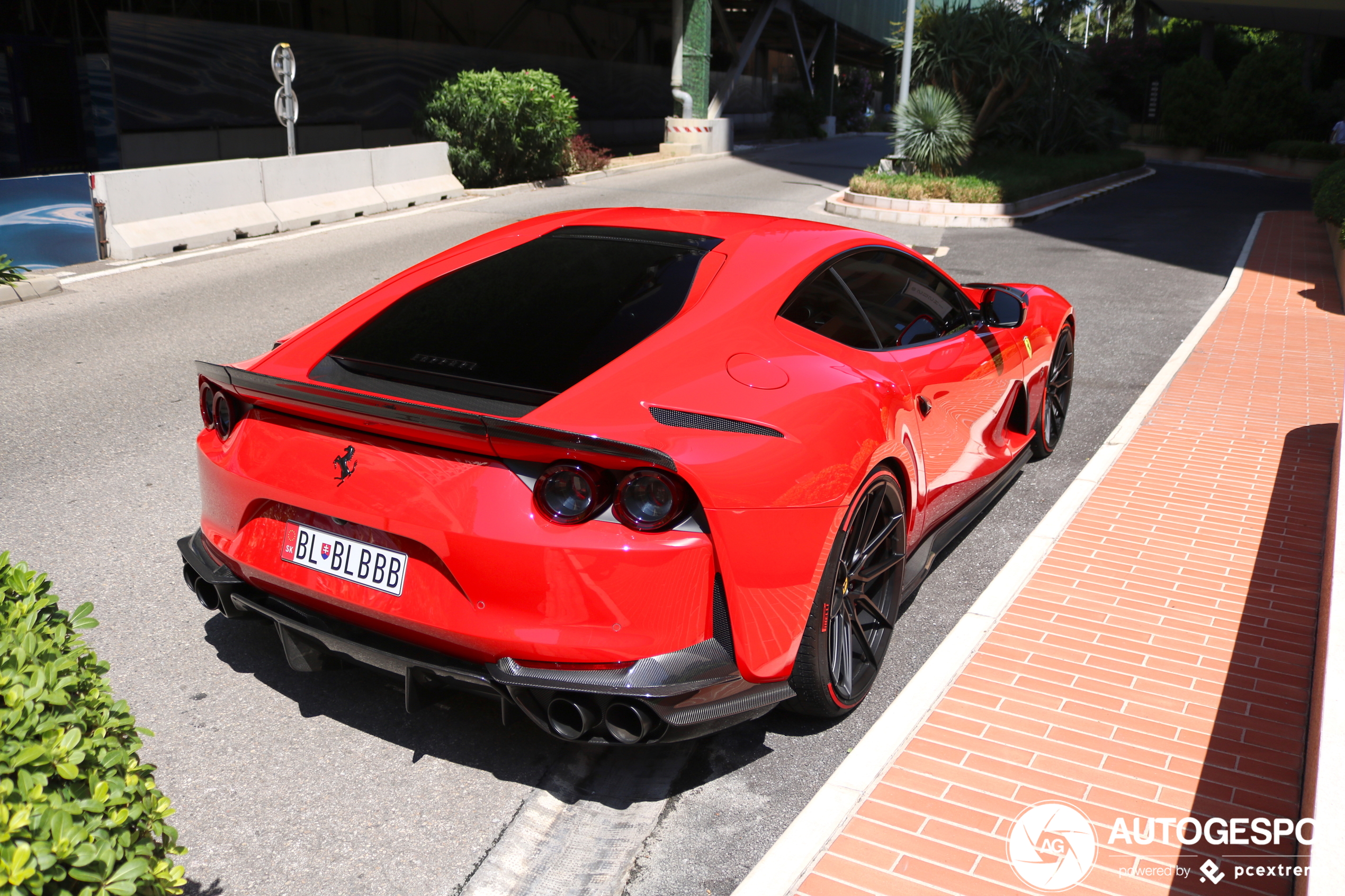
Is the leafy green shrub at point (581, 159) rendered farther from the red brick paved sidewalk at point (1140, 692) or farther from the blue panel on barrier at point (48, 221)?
the red brick paved sidewalk at point (1140, 692)

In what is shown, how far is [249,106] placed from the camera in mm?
25781

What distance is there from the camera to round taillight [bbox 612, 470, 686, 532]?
2.83 metres

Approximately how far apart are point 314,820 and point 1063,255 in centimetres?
1496

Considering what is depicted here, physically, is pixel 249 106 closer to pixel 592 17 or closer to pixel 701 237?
pixel 592 17

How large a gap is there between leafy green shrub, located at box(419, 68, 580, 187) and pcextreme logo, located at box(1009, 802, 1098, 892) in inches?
771

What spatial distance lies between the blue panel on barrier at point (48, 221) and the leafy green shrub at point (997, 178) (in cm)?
1401

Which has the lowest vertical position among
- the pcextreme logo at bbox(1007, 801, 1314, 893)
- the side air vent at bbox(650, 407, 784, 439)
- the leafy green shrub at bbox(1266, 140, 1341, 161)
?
the pcextreme logo at bbox(1007, 801, 1314, 893)

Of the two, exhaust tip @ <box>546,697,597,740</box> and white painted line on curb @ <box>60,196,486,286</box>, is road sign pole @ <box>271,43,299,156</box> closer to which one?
white painted line on curb @ <box>60,196,486,286</box>

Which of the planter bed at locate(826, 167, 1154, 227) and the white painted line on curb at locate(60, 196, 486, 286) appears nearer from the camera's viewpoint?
the white painted line on curb at locate(60, 196, 486, 286)

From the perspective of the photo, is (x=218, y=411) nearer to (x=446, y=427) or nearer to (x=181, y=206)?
(x=446, y=427)

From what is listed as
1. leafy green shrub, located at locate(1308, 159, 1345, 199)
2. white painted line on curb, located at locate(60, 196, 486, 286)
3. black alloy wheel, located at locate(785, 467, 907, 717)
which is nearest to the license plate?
black alloy wheel, located at locate(785, 467, 907, 717)

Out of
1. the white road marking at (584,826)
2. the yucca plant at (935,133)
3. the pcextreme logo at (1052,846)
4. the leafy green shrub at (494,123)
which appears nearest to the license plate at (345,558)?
the white road marking at (584,826)

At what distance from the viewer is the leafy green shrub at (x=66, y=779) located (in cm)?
175

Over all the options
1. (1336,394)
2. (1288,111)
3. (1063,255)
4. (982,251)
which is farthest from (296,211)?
(1288,111)
